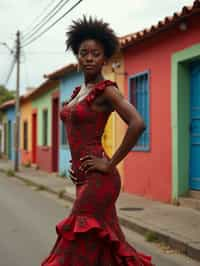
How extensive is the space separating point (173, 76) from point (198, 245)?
4831mm

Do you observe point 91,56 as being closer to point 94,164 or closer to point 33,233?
point 94,164

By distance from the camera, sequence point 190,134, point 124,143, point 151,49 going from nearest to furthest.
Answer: point 124,143, point 190,134, point 151,49

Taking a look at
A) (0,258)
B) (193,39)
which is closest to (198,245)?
(0,258)

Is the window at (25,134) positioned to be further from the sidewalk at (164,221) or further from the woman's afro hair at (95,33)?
the woman's afro hair at (95,33)

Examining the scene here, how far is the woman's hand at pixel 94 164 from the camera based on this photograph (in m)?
3.25

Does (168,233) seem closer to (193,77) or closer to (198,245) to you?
(198,245)

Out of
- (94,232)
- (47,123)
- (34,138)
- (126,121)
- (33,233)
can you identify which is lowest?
(33,233)

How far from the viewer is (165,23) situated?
10.5 metres

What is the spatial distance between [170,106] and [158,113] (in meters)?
0.62

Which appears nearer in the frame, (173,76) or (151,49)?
(173,76)

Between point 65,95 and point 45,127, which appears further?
point 45,127

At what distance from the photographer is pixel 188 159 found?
1091cm

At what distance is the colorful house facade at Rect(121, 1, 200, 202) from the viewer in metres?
10.5

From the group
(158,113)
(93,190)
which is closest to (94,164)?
(93,190)
